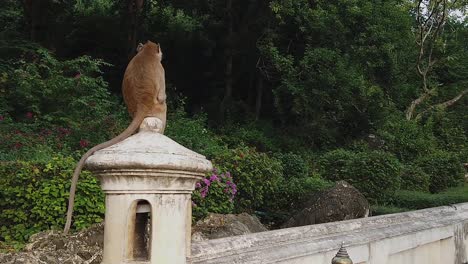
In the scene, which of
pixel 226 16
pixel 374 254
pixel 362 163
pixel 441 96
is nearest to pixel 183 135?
pixel 362 163

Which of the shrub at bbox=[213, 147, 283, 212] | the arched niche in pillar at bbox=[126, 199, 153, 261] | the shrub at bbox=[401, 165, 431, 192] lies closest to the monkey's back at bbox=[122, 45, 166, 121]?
the arched niche in pillar at bbox=[126, 199, 153, 261]

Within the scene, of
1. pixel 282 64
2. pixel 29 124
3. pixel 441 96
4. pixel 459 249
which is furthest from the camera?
pixel 441 96

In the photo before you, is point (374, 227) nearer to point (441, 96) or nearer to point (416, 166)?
point (416, 166)

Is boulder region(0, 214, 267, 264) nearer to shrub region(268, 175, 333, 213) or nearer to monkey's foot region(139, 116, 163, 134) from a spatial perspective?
monkey's foot region(139, 116, 163, 134)

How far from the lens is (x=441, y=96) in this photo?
22219mm

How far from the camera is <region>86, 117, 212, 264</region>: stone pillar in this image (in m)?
2.32

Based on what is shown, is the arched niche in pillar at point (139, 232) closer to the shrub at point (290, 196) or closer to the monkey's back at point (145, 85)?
the monkey's back at point (145, 85)

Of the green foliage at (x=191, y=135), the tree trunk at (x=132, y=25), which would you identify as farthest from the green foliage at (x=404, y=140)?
the tree trunk at (x=132, y=25)

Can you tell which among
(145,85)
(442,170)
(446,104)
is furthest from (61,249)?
(446,104)

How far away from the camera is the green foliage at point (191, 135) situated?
9520mm

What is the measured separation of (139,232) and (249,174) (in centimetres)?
571

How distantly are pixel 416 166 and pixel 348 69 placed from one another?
352cm

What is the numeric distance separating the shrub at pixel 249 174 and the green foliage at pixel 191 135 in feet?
1.51

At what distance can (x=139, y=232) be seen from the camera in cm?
261
